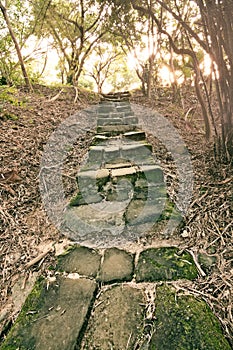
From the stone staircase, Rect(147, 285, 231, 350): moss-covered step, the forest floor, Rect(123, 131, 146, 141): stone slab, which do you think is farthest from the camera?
Rect(123, 131, 146, 141): stone slab

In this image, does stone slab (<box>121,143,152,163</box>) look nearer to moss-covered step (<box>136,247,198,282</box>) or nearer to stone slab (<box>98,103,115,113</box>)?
moss-covered step (<box>136,247,198,282</box>)

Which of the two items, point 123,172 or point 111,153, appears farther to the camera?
point 111,153

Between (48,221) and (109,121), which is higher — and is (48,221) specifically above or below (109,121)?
below

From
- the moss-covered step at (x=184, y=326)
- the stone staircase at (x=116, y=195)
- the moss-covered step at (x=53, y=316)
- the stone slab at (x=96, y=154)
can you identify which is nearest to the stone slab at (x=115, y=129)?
the stone staircase at (x=116, y=195)

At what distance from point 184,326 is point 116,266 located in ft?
1.42

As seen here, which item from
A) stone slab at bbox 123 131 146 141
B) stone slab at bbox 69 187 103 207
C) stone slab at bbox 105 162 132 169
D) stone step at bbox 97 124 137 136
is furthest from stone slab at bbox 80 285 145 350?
stone step at bbox 97 124 137 136

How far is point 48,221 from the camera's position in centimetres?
169

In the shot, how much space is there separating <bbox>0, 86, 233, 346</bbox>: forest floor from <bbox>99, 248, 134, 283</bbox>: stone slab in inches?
11.2

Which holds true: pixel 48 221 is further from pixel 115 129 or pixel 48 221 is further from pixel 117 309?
pixel 115 129

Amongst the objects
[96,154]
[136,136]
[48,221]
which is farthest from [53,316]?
[136,136]

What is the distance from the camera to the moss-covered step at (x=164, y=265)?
46.9 inches

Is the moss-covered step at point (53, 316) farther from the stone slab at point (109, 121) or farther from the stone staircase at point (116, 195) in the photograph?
the stone slab at point (109, 121)

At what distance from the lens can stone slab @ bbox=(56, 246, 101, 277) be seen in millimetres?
1269

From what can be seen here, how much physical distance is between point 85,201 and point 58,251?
19.2 inches
